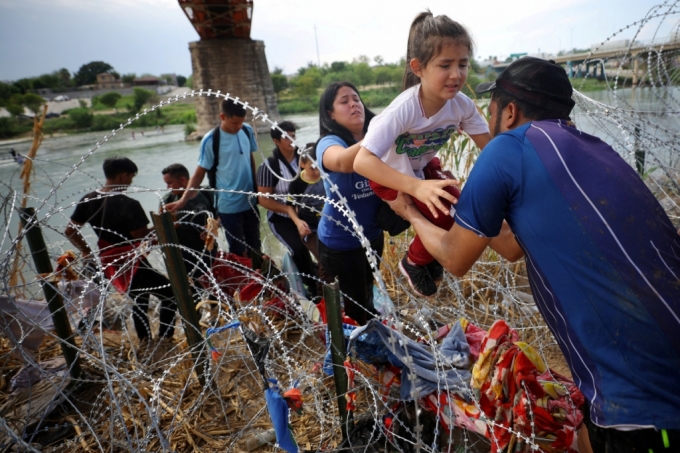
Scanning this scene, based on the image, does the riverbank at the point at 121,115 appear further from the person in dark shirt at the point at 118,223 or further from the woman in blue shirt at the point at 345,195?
the woman in blue shirt at the point at 345,195

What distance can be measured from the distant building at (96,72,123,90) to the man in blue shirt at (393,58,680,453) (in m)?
64.5

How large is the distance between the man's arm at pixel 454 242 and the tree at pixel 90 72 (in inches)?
2595

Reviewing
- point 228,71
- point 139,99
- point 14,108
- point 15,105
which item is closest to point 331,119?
point 228,71

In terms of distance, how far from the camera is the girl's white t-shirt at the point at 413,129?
65.0 inches

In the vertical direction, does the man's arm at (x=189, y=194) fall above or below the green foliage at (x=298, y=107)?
below

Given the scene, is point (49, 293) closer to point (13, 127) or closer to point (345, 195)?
point (345, 195)

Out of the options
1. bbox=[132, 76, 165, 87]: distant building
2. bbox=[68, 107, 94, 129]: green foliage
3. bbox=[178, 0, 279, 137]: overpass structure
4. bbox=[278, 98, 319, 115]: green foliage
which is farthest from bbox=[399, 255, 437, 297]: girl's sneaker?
bbox=[132, 76, 165, 87]: distant building

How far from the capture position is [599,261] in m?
1.00

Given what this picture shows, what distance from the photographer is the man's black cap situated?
119cm

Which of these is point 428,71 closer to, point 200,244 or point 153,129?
point 200,244

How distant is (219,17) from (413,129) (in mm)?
16771

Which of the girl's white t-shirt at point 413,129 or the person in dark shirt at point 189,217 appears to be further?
the person in dark shirt at point 189,217

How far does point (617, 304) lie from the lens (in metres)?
1.00

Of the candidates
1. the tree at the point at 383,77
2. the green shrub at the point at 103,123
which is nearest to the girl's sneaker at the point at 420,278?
the tree at the point at 383,77
